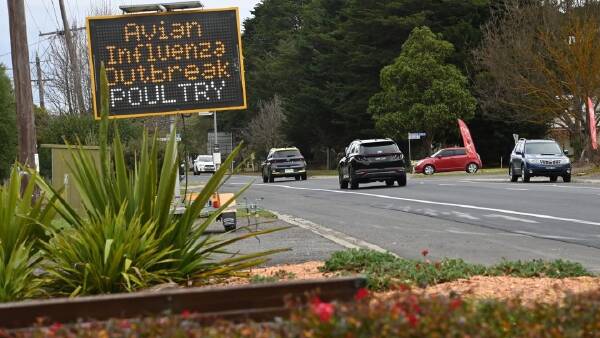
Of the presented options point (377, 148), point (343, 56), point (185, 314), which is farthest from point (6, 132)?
point (185, 314)

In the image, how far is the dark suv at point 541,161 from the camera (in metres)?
35.2

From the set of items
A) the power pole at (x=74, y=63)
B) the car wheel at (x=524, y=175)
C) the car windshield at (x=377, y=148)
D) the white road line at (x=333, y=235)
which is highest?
the power pole at (x=74, y=63)

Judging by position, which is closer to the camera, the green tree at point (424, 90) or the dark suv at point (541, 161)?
the dark suv at point (541, 161)

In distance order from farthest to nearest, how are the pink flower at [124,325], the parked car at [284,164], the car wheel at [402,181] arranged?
the parked car at [284,164]
the car wheel at [402,181]
the pink flower at [124,325]

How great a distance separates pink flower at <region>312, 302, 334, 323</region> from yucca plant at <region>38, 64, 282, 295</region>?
99.2 inches

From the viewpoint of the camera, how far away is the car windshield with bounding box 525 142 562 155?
1415 inches

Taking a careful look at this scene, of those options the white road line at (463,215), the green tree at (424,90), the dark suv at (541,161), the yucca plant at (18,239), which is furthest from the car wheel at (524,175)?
the yucca plant at (18,239)

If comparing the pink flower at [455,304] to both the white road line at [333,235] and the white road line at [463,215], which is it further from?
the white road line at [463,215]

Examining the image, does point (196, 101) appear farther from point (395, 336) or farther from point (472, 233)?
point (395, 336)

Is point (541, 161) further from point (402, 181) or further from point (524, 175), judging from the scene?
point (402, 181)

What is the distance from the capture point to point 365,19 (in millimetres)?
66250

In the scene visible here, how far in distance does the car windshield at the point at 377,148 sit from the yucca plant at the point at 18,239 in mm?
25477

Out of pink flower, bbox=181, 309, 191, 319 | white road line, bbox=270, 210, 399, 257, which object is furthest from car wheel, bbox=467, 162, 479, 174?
pink flower, bbox=181, 309, 191, 319

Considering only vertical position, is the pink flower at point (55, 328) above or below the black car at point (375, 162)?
above
